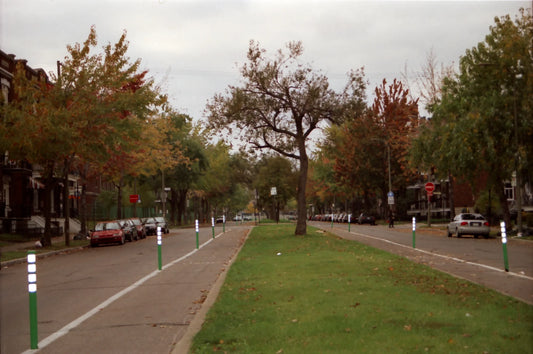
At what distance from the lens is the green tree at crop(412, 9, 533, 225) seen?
2818 cm

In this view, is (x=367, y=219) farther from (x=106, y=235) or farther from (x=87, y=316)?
(x=87, y=316)

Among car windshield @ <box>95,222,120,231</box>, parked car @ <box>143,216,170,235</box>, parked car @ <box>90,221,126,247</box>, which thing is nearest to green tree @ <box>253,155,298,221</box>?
parked car @ <box>143,216,170,235</box>

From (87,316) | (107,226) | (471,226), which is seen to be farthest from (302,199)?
(87,316)

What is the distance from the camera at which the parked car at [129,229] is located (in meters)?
33.7

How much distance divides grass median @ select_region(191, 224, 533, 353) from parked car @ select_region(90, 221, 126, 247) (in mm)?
19803

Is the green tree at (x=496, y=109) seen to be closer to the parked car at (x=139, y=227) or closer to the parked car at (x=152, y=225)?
the parked car at (x=139, y=227)

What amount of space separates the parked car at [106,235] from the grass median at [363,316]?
19.8 metres

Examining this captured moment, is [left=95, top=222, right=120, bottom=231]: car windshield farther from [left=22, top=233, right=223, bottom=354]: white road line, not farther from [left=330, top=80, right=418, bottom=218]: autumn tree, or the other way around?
[left=330, top=80, right=418, bottom=218]: autumn tree

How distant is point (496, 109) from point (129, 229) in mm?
21328

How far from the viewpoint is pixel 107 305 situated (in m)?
10.5

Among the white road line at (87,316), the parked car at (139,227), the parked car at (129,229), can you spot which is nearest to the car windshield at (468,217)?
the parked car at (129,229)

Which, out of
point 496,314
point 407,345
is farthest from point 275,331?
point 496,314

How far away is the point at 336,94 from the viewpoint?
28922 millimetres

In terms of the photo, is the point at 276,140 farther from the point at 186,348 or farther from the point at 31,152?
the point at 186,348
